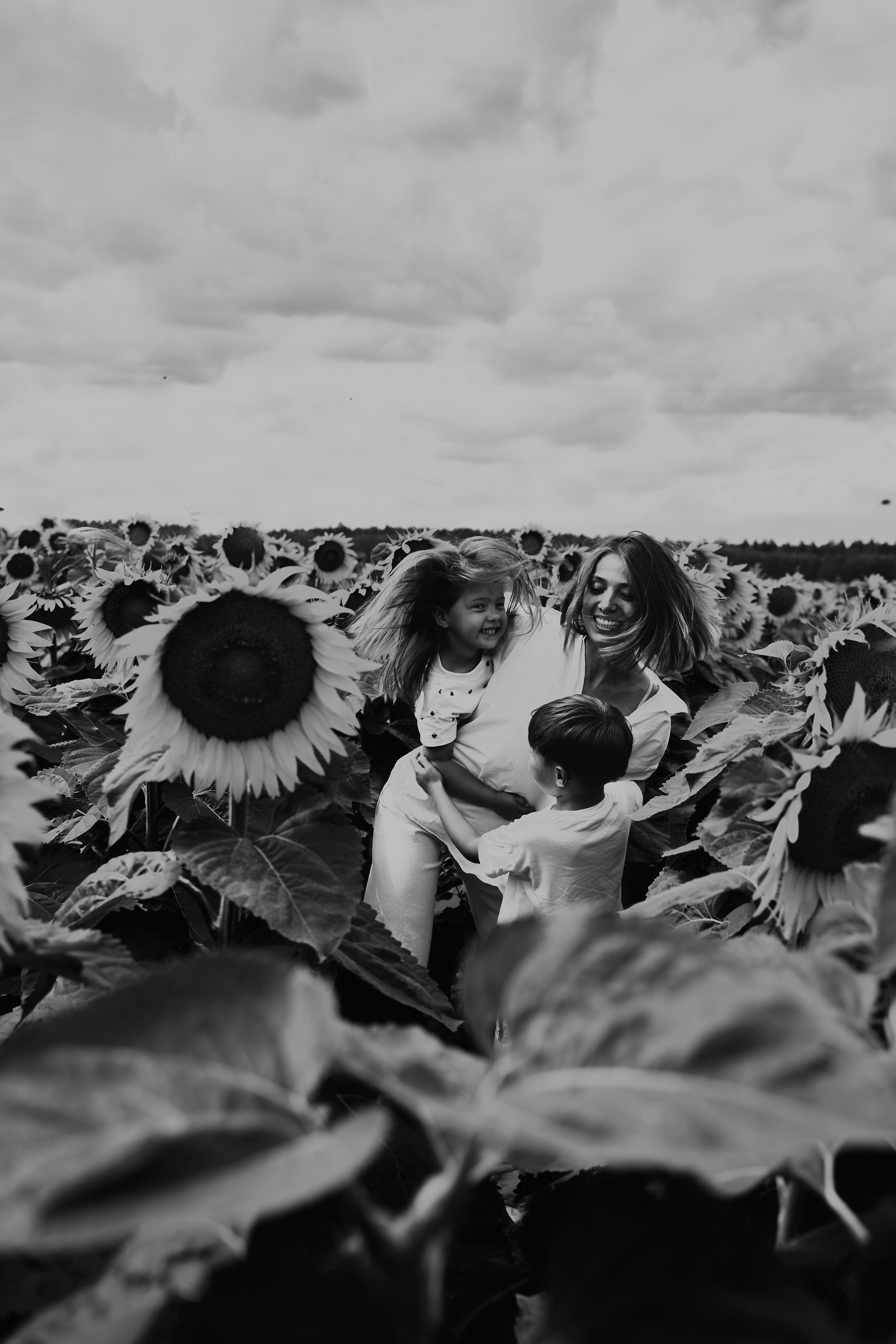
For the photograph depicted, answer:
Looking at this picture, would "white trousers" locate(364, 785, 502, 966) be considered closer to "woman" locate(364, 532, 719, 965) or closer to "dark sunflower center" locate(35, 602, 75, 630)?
"woman" locate(364, 532, 719, 965)

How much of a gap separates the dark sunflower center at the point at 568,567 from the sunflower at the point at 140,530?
3.57 metres

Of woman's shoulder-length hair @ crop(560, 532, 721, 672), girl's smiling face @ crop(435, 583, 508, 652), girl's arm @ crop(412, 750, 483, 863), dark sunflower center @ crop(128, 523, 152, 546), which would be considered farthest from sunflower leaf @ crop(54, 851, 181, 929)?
dark sunflower center @ crop(128, 523, 152, 546)

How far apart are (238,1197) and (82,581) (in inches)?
294

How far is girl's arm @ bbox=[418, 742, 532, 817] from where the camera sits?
4.81 metres

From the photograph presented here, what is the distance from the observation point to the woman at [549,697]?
4.80 m

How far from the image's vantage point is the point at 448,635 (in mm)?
5305

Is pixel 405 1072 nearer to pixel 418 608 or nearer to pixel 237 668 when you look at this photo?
pixel 237 668

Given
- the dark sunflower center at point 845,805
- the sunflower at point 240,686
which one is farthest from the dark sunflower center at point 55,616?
the dark sunflower center at point 845,805

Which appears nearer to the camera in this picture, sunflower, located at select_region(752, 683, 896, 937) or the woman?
sunflower, located at select_region(752, 683, 896, 937)

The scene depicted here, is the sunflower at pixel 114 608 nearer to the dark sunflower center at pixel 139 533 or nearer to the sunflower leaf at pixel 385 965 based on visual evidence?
the sunflower leaf at pixel 385 965

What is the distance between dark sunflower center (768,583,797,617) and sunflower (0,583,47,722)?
31.5ft

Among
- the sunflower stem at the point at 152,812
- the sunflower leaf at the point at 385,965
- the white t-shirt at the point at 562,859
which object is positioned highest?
the sunflower stem at the point at 152,812

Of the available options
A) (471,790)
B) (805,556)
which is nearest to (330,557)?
(471,790)

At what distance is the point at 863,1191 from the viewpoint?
124 centimetres
